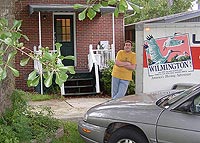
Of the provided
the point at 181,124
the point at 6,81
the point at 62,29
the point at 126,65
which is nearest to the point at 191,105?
the point at 181,124

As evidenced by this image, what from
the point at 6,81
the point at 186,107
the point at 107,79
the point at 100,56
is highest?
the point at 100,56

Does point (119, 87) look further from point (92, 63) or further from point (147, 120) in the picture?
point (92, 63)

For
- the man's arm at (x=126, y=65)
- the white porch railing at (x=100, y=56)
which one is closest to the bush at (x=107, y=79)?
the white porch railing at (x=100, y=56)

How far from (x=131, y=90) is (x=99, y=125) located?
21.6 ft

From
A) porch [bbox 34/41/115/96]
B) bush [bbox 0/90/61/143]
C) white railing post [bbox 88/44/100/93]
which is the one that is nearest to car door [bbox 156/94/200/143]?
bush [bbox 0/90/61/143]

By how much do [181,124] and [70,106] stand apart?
6101mm

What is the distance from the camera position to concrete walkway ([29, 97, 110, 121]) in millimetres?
9188

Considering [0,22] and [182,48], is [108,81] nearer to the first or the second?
[182,48]

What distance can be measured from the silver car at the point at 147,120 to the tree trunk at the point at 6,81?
1.47 m

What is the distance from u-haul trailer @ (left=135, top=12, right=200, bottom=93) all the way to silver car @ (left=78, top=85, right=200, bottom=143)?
2306mm

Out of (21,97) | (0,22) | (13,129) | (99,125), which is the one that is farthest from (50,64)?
(21,97)

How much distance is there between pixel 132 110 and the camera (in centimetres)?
552

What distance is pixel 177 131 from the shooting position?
15.8 feet

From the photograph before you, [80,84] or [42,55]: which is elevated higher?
[42,55]
